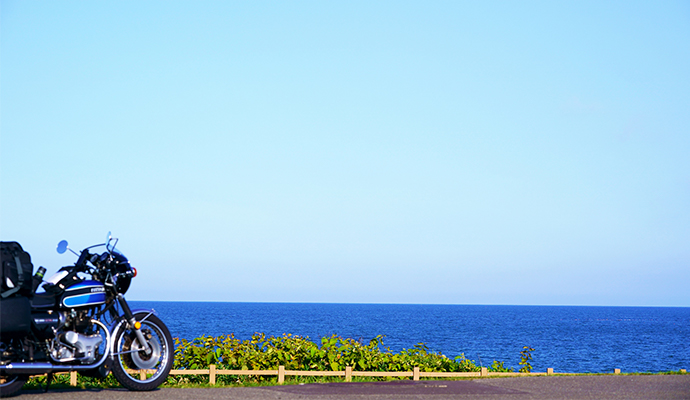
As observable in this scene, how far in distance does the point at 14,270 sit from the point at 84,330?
45.3 inches

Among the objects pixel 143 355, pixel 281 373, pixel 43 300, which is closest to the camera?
pixel 43 300

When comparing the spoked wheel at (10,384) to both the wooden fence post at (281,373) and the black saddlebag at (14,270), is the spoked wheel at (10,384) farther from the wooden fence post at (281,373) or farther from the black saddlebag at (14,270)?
the wooden fence post at (281,373)

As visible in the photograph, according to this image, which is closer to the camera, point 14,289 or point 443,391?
point 14,289

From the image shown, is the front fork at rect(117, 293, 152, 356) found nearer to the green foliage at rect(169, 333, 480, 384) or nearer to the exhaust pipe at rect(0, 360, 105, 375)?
the exhaust pipe at rect(0, 360, 105, 375)

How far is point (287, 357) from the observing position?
13000mm

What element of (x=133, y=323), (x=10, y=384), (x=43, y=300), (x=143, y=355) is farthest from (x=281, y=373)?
(x=43, y=300)

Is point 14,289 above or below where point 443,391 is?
above

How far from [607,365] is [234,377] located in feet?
150

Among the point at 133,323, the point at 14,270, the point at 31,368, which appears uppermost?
the point at 14,270

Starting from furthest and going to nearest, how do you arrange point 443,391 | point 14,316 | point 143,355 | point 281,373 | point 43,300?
point 281,373
point 443,391
point 143,355
point 43,300
point 14,316

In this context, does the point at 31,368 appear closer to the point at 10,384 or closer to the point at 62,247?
the point at 10,384

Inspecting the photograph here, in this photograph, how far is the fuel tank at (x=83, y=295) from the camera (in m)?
7.95

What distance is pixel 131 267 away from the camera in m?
8.55

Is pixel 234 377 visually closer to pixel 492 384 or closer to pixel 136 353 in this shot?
pixel 136 353
